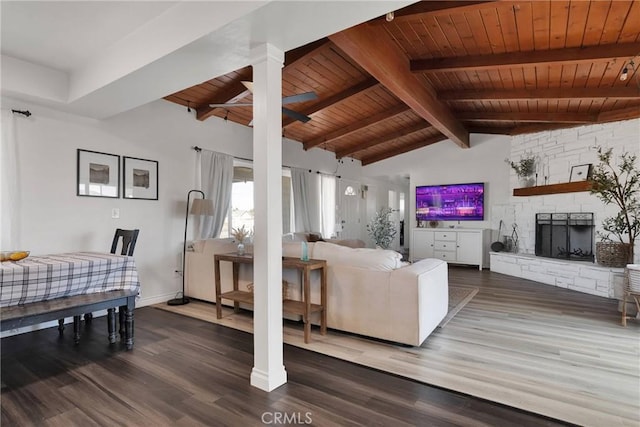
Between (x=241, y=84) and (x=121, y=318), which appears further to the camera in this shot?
(x=241, y=84)

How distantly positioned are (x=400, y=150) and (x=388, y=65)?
534 centimetres

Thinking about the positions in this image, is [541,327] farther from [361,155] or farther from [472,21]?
[361,155]

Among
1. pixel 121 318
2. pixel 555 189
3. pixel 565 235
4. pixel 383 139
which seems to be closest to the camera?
pixel 121 318

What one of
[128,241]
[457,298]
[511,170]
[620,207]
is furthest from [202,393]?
[511,170]

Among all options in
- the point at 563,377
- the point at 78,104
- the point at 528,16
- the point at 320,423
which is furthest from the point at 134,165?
the point at 563,377

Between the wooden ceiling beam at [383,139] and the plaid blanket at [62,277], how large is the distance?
19.4 ft

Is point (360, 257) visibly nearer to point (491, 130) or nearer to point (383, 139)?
point (383, 139)

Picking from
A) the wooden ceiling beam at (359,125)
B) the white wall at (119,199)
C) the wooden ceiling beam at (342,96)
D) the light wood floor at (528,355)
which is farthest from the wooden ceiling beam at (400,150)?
the light wood floor at (528,355)

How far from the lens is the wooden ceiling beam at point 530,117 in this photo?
5.42 metres

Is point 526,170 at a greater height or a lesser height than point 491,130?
lesser

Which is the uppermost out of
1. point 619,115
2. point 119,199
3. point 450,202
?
point 619,115

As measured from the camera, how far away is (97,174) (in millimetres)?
3854

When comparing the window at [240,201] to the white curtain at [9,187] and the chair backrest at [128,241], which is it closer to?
the chair backrest at [128,241]

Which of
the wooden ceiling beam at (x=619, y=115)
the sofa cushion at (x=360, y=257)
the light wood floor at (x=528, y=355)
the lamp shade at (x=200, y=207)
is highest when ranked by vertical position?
the wooden ceiling beam at (x=619, y=115)
